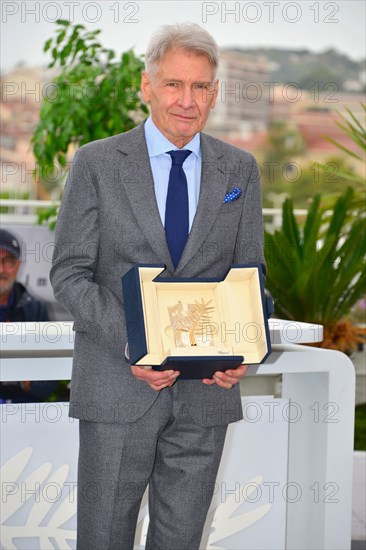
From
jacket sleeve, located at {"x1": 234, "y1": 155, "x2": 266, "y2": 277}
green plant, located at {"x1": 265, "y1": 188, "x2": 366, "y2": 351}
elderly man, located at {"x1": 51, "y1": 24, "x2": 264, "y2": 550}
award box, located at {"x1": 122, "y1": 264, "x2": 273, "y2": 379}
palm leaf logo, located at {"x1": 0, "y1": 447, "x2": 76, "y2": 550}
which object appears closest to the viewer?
award box, located at {"x1": 122, "y1": 264, "x2": 273, "y2": 379}

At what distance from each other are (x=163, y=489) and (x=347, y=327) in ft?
11.7

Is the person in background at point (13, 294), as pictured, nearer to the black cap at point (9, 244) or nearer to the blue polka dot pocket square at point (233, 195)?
the black cap at point (9, 244)

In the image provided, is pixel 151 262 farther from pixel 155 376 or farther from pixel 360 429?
pixel 360 429

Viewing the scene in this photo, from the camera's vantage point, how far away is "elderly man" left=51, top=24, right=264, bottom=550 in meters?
1.79

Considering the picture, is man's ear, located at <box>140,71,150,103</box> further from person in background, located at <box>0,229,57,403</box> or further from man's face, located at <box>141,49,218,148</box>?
person in background, located at <box>0,229,57,403</box>

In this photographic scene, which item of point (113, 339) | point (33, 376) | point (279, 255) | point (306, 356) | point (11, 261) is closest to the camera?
point (113, 339)

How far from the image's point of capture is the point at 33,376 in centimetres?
238

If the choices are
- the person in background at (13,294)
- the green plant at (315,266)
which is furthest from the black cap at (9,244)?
the green plant at (315,266)

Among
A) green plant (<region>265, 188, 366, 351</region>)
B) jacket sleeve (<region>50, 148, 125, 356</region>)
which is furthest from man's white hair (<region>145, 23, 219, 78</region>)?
green plant (<region>265, 188, 366, 351</region>)

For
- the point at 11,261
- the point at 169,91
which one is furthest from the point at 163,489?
the point at 11,261

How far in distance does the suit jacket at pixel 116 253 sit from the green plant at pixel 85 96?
3237mm

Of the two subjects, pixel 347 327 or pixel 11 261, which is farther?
pixel 347 327

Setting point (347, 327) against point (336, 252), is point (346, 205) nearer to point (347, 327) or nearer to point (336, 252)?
point (336, 252)

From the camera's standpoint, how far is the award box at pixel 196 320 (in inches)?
66.5
